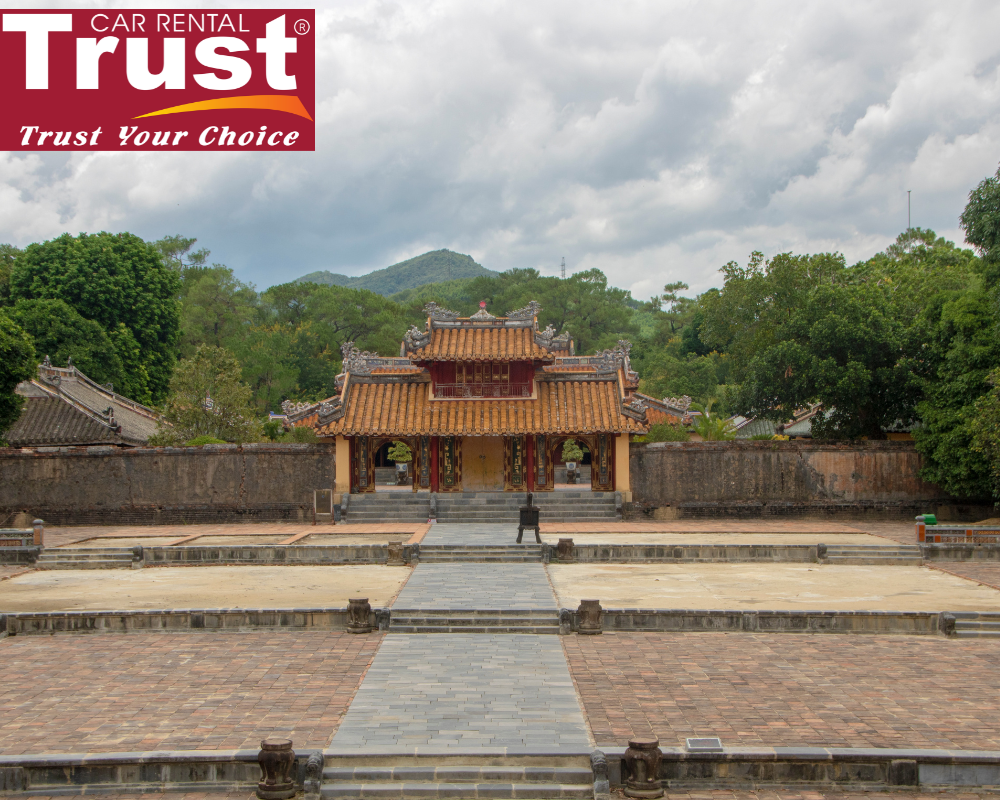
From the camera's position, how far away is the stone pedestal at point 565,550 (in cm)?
2048

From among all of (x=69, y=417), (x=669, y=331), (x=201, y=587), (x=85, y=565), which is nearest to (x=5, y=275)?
(x=69, y=417)

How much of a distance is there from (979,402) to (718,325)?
52.0 ft

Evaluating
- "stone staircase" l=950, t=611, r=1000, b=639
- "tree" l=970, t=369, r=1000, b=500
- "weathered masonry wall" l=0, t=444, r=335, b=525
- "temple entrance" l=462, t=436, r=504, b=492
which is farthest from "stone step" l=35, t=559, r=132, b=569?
"tree" l=970, t=369, r=1000, b=500

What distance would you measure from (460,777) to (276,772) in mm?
1799

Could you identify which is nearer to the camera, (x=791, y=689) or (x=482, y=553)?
(x=791, y=689)

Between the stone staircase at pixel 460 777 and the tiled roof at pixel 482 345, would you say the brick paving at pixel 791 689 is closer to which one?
the stone staircase at pixel 460 777

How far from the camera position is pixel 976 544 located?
2086 cm

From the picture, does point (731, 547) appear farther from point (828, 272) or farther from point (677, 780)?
point (828, 272)

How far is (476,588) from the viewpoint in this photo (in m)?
16.8

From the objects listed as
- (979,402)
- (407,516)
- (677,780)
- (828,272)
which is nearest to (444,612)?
(677,780)

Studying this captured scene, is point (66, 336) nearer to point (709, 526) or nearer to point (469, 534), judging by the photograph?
point (469, 534)

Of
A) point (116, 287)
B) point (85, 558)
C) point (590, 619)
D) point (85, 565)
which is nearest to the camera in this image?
point (590, 619)

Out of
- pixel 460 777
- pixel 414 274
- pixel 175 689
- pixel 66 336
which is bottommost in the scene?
pixel 460 777

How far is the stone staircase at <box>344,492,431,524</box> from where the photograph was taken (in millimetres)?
28125
